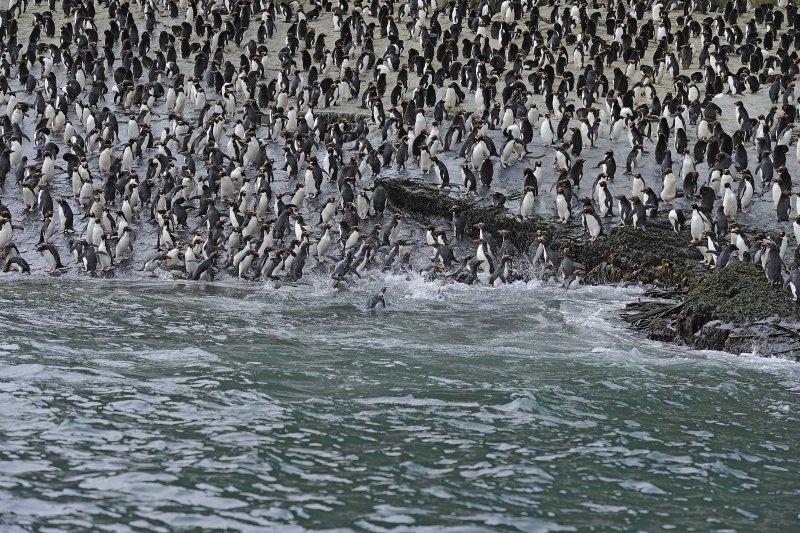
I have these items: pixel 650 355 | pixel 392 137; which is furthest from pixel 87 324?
pixel 392 137

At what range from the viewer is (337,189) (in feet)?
78.5

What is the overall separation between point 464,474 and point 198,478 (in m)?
2.38

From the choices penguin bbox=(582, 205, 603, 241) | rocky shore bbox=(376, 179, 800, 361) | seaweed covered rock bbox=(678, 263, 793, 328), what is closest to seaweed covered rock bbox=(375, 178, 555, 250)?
rocky shore bbox=(376, 179, 800, 361)

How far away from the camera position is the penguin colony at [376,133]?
838 inches

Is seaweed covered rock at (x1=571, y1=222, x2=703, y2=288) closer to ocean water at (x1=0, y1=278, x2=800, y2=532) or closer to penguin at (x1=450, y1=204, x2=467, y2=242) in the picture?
penguin at (x1=450, y1=204, x2=467, y2=242)

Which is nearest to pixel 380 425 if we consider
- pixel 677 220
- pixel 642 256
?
pixel 642 256

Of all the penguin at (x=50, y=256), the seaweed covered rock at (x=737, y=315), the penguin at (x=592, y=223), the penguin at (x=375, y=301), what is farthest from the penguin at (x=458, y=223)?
the penguin at (x=50, y=256)

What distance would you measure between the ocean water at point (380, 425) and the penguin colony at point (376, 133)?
3193 millimetres

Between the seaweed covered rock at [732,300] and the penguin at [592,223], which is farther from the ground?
the penguin at [592,223]

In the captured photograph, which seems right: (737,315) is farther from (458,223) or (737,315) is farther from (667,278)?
(458,223)

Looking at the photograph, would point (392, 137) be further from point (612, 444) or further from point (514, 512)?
point (514, 512)

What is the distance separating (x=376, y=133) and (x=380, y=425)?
15.8 m

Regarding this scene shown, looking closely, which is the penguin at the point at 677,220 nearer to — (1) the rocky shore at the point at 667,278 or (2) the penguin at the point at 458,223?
(1) the rocky shore at the point at 667,278

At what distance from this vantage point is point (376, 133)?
86.7ft
